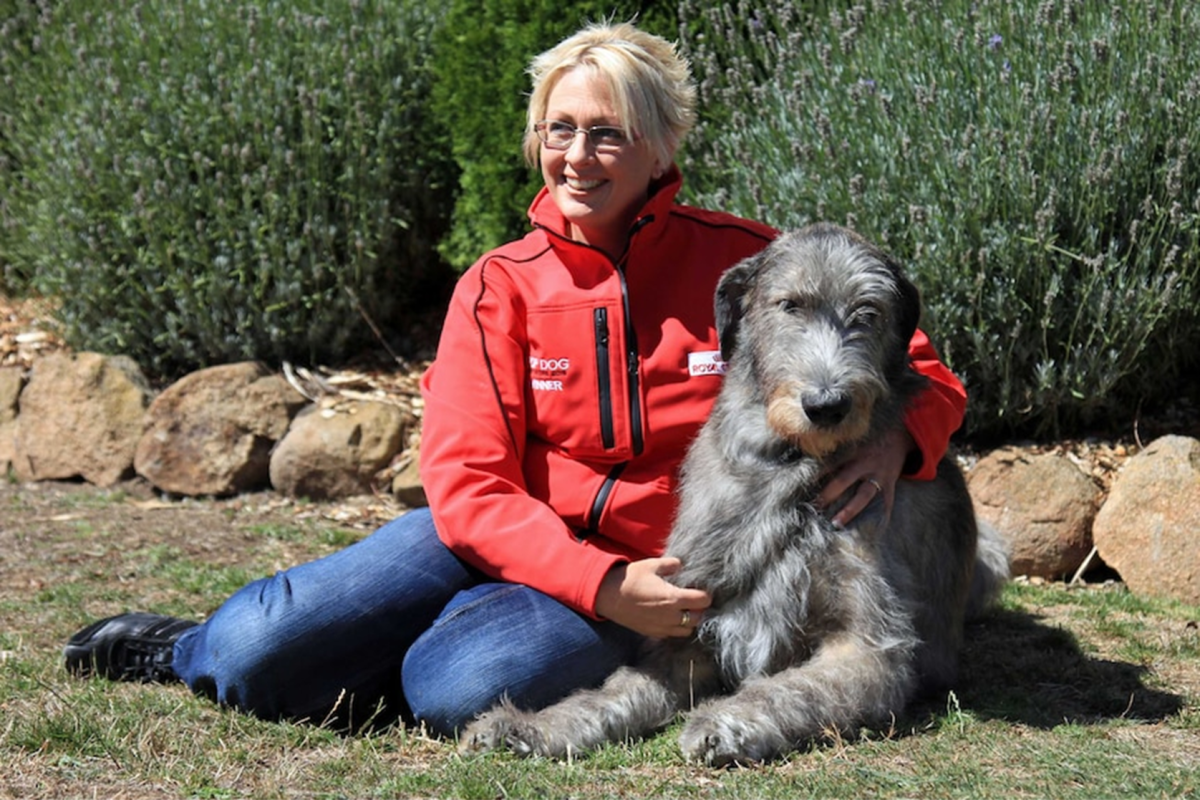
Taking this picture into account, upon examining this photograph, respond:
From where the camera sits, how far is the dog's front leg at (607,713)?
4.16 metres

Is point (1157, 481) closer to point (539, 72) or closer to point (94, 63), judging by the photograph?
point (539, 72)

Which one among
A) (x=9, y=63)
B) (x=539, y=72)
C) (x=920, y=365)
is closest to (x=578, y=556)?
(x=920, y=365)

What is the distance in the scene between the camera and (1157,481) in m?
6.21

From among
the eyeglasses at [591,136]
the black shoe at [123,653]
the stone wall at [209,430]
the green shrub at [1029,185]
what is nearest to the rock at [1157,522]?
the green shrub at [1029,185]

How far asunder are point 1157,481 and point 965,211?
4.86 ft

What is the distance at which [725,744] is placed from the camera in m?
3.97

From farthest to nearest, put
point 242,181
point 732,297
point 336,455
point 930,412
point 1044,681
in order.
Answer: point 242,181, point 336,455, point 1044,681, point 930,412, point 732,297

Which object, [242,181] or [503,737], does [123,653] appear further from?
[242,181]

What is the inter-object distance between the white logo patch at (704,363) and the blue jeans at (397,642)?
35.4 inches

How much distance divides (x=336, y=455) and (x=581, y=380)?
3.73 metres

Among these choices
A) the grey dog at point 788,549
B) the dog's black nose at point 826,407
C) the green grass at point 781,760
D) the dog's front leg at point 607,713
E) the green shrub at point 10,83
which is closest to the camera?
the green grass at point 781,760

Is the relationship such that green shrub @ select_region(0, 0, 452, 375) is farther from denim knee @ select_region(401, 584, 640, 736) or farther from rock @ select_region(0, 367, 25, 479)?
denim knee @ select_region(401, 584, 640, 736)

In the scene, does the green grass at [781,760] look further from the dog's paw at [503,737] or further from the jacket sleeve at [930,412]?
the jacket sleeve at [930,412]

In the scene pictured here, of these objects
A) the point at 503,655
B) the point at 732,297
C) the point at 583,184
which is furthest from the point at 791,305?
the point at 503,655
